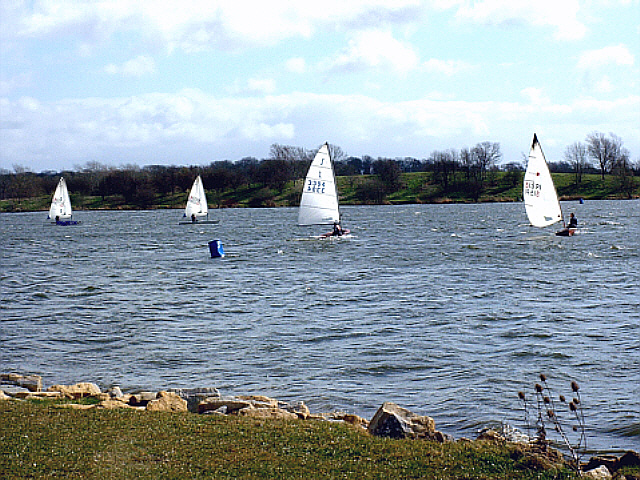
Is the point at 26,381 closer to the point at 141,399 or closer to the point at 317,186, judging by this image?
the point at 141,399

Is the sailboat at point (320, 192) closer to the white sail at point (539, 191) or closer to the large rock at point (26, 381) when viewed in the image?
the white sail at point (539, 191)

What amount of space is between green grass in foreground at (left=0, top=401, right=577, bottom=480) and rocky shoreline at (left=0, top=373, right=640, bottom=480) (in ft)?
→ 1.21

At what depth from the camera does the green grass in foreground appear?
840 centimetres

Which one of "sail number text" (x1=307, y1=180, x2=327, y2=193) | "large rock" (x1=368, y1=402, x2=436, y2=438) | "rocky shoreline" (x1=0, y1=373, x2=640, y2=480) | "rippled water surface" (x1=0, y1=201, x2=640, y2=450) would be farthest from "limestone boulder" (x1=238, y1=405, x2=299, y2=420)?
"sail number text" (x1=307, y1=180, x2=327, y2=193)

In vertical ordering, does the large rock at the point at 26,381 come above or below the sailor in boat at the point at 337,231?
below

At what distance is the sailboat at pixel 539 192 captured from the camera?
48844 millimetres

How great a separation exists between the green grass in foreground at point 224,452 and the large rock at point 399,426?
0.93 feet

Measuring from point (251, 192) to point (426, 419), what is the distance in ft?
474

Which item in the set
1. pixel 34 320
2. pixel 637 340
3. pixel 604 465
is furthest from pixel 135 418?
pixel 34 320

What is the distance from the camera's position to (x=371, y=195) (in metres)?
143

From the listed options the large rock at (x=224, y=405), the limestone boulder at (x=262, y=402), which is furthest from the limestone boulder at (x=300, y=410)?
the large rock at (x=224, y=405)

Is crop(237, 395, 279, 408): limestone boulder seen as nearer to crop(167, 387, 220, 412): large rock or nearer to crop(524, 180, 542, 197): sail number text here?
crop(167, 387, 220, 412): large rock

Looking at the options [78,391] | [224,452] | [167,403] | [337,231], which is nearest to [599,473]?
[224,452]

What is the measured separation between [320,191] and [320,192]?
6 centimetres
